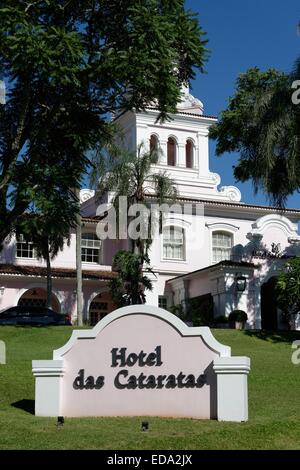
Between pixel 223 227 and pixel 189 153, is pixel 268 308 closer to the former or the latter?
pixel 223 227

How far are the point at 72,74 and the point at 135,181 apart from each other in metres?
15.8

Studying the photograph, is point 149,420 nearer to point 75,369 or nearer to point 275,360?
point 75,369

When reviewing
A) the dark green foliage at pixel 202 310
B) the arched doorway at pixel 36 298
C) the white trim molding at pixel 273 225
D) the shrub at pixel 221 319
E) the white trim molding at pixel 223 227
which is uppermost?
the white trim molding at pixel 223 227

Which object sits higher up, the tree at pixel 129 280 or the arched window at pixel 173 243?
the arched window at pixel 173 243

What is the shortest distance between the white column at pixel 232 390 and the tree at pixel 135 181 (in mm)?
19147

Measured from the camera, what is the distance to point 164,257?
3841 cm

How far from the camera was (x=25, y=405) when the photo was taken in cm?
1375

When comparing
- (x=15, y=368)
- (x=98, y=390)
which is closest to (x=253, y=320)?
(x=15, y=368)

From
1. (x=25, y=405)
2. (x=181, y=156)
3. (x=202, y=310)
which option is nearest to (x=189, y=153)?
(x=181, y=156)

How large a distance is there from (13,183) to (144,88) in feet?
12.7

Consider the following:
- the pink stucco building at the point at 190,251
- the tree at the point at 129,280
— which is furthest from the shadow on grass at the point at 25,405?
the pink stucco building at the point at 190,251

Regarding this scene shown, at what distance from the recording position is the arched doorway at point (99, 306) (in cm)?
3778

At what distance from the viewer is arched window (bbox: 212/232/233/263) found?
39.9 m

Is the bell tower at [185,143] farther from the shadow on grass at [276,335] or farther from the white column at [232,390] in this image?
the white column at [232,390]
